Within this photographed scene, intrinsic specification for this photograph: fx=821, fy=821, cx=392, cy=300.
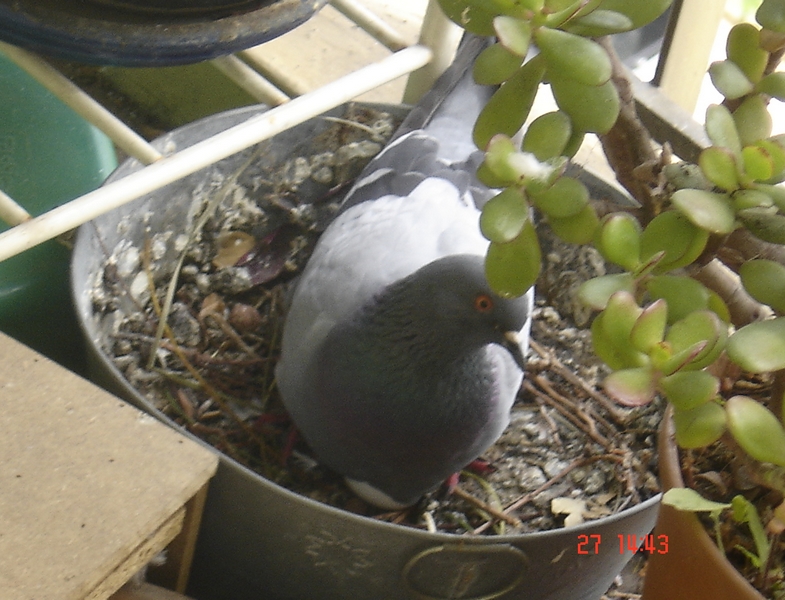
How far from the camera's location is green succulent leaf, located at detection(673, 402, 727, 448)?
408 millimetres

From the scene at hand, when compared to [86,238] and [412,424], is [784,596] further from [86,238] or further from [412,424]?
[86,238]

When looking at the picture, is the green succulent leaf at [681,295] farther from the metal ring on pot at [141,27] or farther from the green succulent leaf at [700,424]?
the metal ring on pot at [141,27]

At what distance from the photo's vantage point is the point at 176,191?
1.04 metres

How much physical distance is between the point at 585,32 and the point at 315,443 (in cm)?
58

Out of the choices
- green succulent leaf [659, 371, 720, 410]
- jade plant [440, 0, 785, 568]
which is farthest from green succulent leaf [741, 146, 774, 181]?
green succulent leaf [659, 371, 720, 410]

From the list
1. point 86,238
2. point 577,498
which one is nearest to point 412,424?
point 577,498

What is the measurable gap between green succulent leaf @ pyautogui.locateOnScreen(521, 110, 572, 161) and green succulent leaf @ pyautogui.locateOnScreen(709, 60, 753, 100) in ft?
0.30

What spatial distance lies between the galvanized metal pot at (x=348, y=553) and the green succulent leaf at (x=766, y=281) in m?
0.35

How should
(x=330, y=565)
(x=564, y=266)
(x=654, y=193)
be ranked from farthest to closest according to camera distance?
(x=564, y=266)
(x=330, y=565)
(x=654, y=193)

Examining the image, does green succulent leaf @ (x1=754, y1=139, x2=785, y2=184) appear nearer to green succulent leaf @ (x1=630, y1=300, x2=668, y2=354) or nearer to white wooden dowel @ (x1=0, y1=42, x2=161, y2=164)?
green succulent leaf @ (x1=630, y1=300, x2=668, y2=354)

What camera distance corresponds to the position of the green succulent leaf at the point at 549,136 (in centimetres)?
43
